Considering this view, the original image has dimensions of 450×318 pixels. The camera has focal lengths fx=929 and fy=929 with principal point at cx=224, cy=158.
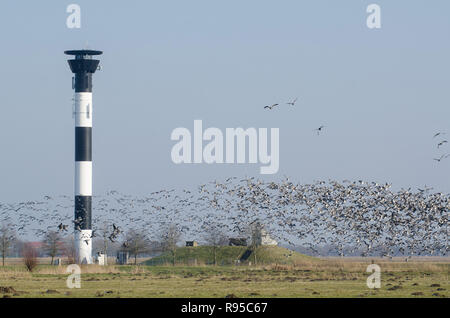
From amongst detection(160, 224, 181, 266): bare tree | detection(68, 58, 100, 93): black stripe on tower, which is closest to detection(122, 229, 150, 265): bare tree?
detection(160, 224, 181, 266): bare tree

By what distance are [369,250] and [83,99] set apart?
49.0 meters

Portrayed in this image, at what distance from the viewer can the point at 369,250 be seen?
9481 cm

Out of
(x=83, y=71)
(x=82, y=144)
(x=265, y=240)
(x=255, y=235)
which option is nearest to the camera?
(x=82, y=144)

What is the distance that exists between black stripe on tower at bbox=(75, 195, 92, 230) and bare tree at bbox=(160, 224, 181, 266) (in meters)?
29.4

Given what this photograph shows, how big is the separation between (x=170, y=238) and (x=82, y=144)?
36476 mm

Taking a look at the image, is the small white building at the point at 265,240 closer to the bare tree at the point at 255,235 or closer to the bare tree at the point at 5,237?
the bare tree at the point at 255,235

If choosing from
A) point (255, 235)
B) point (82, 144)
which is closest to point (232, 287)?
point (82, 144)

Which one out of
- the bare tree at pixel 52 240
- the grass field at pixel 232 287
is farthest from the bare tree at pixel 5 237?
the grass field at pixel 232 287

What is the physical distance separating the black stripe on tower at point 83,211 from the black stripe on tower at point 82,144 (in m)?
5.33

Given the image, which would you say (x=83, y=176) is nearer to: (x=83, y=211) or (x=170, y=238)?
(x=83, y=211)

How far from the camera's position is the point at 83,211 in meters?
124
